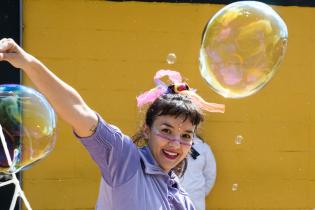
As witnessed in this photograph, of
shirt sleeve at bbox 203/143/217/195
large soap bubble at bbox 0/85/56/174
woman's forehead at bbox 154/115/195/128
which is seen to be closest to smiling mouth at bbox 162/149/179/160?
woman's forehead at bbox 154/115/195/128

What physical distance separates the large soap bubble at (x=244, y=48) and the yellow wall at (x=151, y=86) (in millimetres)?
2150

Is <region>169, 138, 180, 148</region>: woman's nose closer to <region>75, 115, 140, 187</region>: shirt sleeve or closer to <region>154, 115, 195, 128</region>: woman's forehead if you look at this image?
<region>154, 115, 195, 128</region>: woman's forehead

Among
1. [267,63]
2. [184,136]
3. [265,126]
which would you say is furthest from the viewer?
[265,126]

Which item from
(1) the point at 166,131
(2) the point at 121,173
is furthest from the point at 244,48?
(2) the point at 121,173

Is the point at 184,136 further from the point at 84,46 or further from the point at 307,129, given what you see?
the point at 307,129

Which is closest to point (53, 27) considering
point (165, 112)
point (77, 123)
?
point (165, 112)

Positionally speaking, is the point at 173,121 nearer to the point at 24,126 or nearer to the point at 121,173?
the point at 121,173

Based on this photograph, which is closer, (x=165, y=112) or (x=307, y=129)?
(x=165, y=112)

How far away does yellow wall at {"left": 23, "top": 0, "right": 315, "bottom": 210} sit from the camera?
5926 millimetres

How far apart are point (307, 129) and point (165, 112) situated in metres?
3.80

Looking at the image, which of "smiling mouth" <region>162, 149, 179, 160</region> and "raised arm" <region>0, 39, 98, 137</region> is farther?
"smiling mouth" <region>162, 149, 179, 160</region>

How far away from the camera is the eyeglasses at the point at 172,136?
2742mm

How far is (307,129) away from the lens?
642cm

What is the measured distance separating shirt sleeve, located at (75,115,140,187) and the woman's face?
184mm
